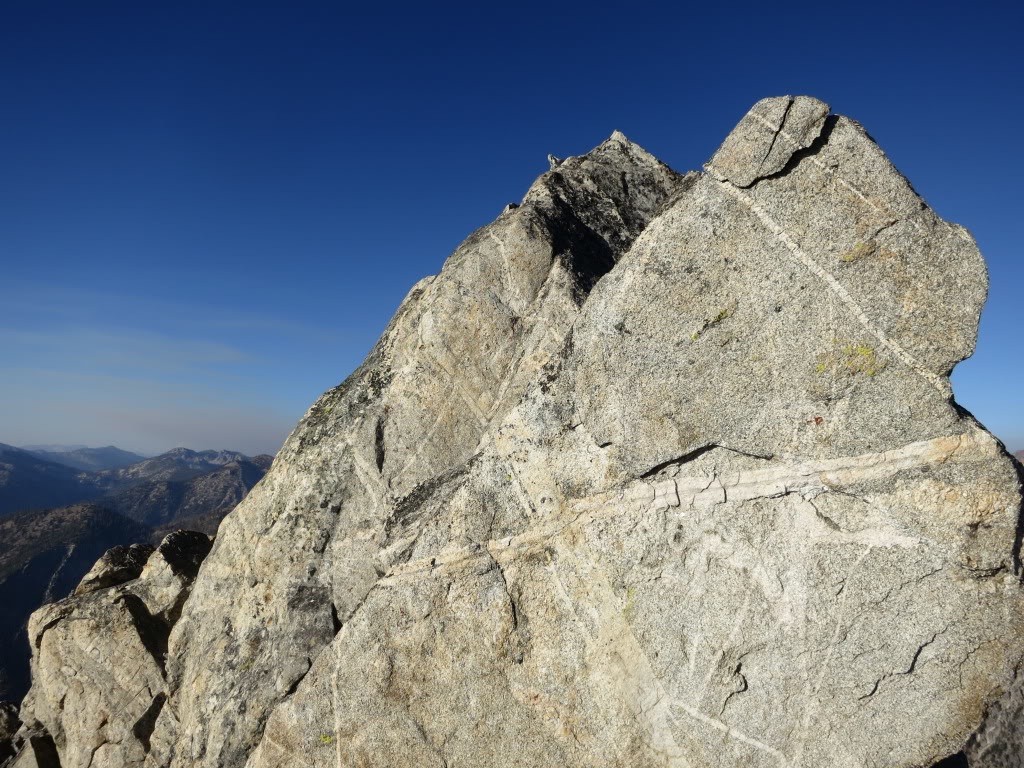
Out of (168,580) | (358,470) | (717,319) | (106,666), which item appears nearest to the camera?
(717,319)

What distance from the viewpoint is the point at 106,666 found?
1448 cm

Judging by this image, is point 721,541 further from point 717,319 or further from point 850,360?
point 717,319

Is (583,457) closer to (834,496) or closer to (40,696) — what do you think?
(834,496)

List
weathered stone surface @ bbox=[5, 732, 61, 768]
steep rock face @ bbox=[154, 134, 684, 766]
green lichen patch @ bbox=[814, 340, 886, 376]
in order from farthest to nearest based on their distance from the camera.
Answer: weathered stone surface @ bbox=[5, 732, 61, 768] → steep rock face @ bbox=[154, 134, 684, 766] → green lichen patch @ bbox=[814, 340, 886, 376]

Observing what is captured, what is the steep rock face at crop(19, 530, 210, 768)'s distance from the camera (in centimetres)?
1408

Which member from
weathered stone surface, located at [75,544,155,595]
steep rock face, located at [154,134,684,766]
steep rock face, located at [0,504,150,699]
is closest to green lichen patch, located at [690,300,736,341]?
steep rock face, located at [154,134,684,766]

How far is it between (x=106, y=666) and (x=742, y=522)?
48.5ft

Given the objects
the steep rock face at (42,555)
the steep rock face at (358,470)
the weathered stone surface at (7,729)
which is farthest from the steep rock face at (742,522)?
the steep rock face at (42,555)

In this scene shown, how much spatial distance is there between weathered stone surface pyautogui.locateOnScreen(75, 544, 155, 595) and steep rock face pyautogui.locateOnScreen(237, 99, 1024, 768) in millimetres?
9873

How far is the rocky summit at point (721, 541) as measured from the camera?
8.80 m

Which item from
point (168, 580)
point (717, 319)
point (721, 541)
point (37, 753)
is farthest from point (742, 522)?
point (37, 753)

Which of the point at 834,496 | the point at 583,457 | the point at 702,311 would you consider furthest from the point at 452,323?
the point at 834,496

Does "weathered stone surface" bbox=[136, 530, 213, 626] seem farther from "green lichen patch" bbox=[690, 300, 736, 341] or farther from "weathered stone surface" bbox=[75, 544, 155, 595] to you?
"green lichen patch" bbox=[690, 300, 736, 341]

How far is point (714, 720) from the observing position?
938cm
